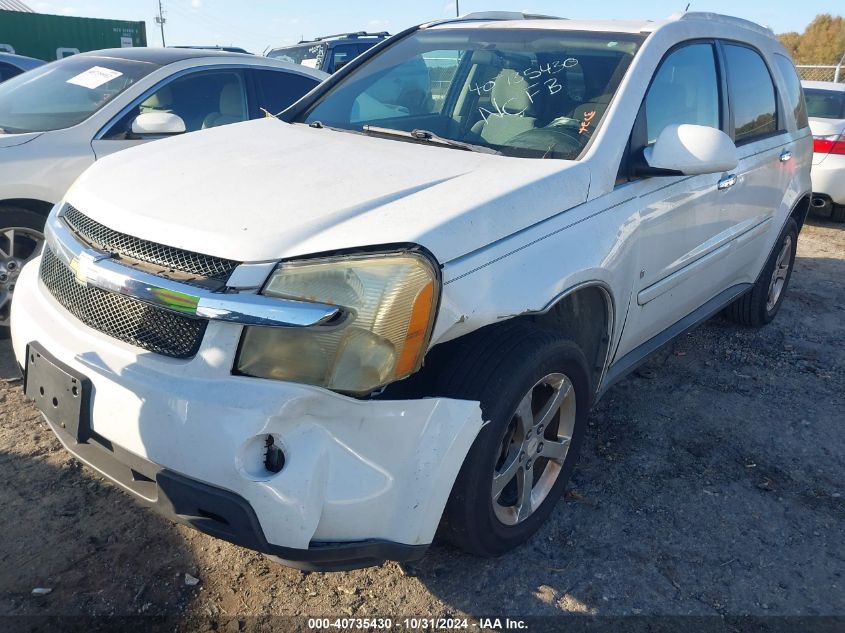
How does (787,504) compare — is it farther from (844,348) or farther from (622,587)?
(844,348)

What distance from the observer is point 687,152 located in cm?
273

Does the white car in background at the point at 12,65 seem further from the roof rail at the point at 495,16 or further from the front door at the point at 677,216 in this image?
the front door at the point at 677,216

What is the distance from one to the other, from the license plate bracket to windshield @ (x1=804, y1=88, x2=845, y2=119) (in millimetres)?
8698

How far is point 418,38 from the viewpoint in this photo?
3.75 meters

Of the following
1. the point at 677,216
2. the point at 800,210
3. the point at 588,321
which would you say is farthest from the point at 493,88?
the point at 800,210

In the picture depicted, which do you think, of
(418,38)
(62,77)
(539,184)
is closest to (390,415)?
(539,184)

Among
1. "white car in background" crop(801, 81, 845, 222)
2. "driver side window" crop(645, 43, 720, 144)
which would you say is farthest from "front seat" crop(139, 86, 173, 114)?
"white car in background" crop(801, 81, 845, 222)

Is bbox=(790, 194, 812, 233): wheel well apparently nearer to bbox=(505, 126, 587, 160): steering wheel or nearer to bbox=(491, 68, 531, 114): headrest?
bbox=(491, 68, 531, 114): headrest

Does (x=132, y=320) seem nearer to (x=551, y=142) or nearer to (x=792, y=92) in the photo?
(x=551, y=142)

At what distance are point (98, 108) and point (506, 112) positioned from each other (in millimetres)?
2604

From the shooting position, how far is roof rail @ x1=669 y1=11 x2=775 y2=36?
3.31 metres

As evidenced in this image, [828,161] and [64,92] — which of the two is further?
[828,161]

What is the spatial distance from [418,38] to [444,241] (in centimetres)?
208

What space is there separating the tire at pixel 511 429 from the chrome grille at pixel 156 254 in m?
0.71
